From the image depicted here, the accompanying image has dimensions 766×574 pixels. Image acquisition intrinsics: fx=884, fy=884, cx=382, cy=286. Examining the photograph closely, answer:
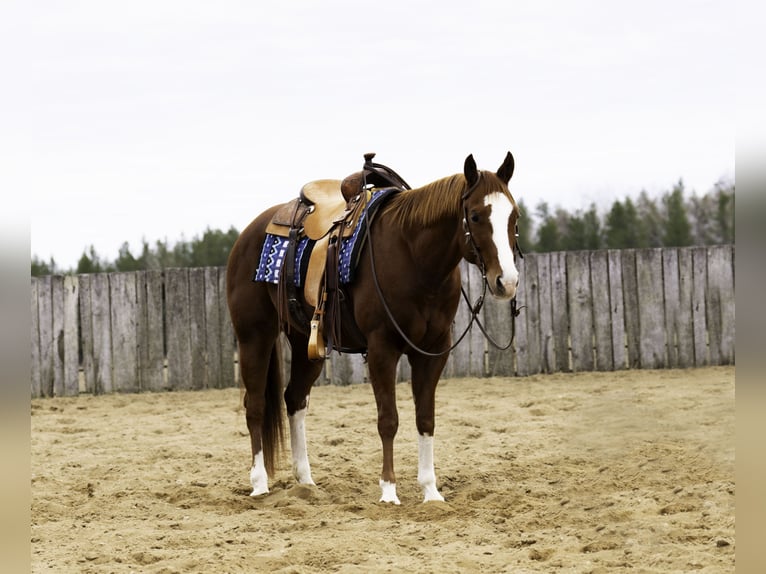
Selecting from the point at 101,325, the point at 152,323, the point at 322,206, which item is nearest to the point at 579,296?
the point at 152,323

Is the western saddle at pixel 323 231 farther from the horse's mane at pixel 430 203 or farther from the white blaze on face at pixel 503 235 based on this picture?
the white blaze on face at pixel 503 235

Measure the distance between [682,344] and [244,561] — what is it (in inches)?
338

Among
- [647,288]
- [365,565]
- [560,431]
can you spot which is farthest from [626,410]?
[365,565]

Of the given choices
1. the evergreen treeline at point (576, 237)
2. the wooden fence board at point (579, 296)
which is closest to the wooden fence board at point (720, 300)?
the wooden fence board at point (579, 296)

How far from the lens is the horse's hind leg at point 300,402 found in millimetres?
5972

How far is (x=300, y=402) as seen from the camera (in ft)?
20.1

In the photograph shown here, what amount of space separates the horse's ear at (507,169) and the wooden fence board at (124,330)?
748 cm

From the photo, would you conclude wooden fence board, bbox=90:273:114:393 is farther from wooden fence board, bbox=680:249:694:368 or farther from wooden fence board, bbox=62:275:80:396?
wooden fence board, bbox=680:249:694:368

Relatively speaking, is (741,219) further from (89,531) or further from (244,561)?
(89,531)

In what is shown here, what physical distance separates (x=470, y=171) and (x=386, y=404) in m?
1.46

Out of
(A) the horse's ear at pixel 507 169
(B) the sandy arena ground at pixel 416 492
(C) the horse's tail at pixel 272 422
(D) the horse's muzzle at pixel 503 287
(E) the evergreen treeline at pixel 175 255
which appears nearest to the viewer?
(B) the sandy arena ground at pixel 416 492

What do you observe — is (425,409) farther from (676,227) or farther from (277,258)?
(676,227)

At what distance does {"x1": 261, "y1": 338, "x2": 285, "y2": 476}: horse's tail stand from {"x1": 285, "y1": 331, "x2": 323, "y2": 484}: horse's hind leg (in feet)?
0.23

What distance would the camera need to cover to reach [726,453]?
19.4 ft
